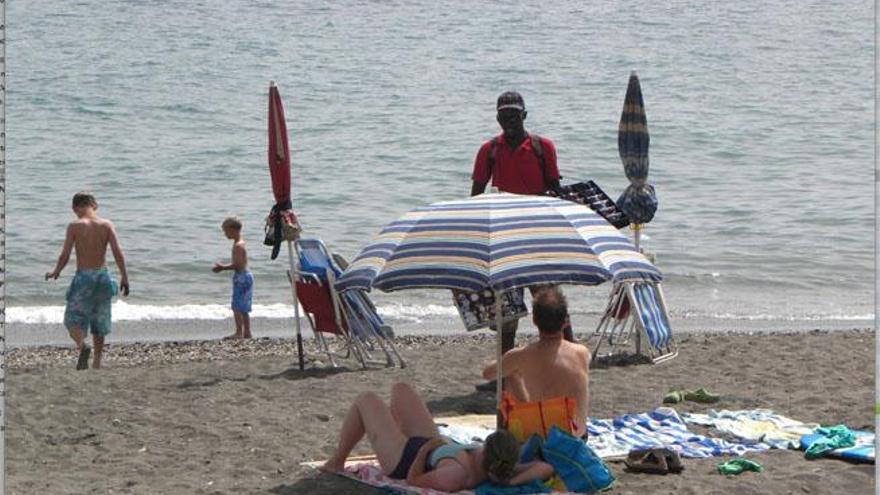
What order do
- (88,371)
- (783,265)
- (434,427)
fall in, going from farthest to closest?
(783,265)
(88,371)
(434,427)

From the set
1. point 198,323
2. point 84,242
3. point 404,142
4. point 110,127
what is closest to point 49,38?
point 110,127

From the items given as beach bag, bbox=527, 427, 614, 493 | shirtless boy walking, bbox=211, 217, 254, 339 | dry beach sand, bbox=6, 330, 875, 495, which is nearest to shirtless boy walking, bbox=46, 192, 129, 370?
dry beach sand, bbox=6, 330, 875, 495

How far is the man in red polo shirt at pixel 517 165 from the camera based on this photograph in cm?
866

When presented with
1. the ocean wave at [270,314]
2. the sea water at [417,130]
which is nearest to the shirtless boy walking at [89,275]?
the sea water at [417,130]

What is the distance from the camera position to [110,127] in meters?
24.1

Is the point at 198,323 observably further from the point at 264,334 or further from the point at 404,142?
the point at 404,142

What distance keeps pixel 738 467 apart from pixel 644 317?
312 cm

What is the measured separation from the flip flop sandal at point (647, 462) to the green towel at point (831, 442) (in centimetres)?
74

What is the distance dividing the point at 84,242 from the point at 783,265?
341 inches

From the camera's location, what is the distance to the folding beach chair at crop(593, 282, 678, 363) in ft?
32.6

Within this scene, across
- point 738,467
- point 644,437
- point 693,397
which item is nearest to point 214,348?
point 693,397

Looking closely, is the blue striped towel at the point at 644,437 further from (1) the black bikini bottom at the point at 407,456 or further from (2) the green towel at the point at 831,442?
(1) the black bikini bottom at the point at 407,456

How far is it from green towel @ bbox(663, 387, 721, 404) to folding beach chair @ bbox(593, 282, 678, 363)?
1235 millimetres

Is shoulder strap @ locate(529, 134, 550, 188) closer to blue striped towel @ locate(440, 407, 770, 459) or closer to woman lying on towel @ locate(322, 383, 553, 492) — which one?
blue striped towel @ locate(440, 407, 770, 459)
